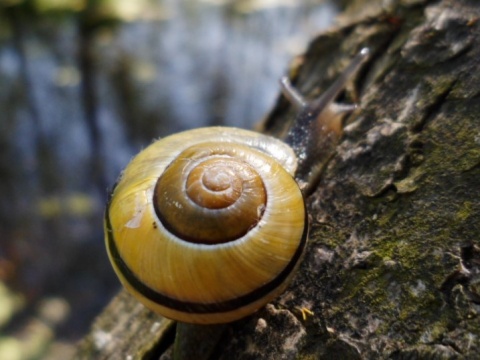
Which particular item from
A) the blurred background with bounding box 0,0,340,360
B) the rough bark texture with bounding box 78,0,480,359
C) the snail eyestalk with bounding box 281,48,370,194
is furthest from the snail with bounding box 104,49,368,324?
the blurred background with bounding box 0,0,340,360

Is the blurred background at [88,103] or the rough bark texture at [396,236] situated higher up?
the rough bark texture at [396,236]

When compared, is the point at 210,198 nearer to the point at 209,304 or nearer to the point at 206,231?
the point at 206,231

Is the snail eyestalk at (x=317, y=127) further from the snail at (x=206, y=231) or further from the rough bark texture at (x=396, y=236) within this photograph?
the snail at (x=206, y=231)

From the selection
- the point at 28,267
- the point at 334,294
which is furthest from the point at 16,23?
the point at 334,294

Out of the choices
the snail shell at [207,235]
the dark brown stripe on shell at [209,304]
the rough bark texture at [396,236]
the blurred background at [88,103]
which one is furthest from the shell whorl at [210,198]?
the blurred background at [88,103]

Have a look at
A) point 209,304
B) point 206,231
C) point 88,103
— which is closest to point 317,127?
point 206,231

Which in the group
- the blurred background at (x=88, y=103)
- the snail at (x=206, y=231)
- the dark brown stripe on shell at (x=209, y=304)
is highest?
the snail at (x=206, y=231)
